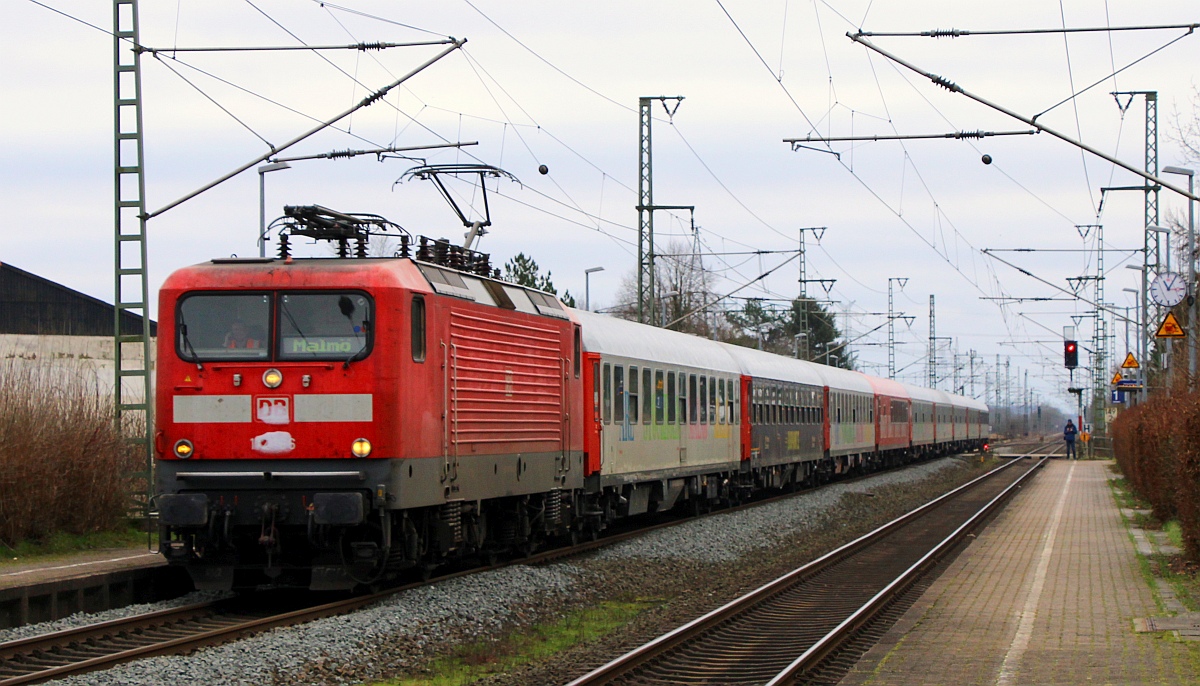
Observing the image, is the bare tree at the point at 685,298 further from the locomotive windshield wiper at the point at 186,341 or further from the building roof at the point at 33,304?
the locomotive windshield wiper at the point at 186,341

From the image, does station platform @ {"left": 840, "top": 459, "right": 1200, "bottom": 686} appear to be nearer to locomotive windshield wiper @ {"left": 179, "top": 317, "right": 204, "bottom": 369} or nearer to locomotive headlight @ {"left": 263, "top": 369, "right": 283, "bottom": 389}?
locomotive headlight @ {"left": 263, "top": 369, "right": 283, "bottom": 389}

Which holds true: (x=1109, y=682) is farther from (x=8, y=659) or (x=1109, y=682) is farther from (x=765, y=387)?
(x=765, y=387)

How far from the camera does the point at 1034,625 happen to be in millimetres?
12562

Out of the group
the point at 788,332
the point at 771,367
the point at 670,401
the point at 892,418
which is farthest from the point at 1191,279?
the point at 788,332

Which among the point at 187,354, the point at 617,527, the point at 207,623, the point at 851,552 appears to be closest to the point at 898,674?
the point at 207,623

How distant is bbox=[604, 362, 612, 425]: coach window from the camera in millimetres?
19797

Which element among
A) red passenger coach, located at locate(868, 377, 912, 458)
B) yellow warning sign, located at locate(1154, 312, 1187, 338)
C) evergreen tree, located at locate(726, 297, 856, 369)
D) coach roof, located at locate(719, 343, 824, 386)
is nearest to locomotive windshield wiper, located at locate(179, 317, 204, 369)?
yellow warning sign, located at locate(1154, 312, 1187, 338)

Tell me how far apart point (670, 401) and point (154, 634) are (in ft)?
43.1

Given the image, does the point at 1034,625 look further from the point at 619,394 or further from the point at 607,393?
the point at 619,394

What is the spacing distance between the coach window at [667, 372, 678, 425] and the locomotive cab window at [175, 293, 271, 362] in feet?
36.4

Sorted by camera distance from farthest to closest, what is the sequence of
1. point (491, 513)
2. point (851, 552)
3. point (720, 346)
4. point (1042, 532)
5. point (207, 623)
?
point (720, 346) < point (1042, 532) < point (851, 552) < point (491, 513) < point (207, 623)

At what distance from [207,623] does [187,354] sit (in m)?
2.52

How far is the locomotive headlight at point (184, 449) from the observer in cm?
1274

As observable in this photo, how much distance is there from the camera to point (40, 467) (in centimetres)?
1631
